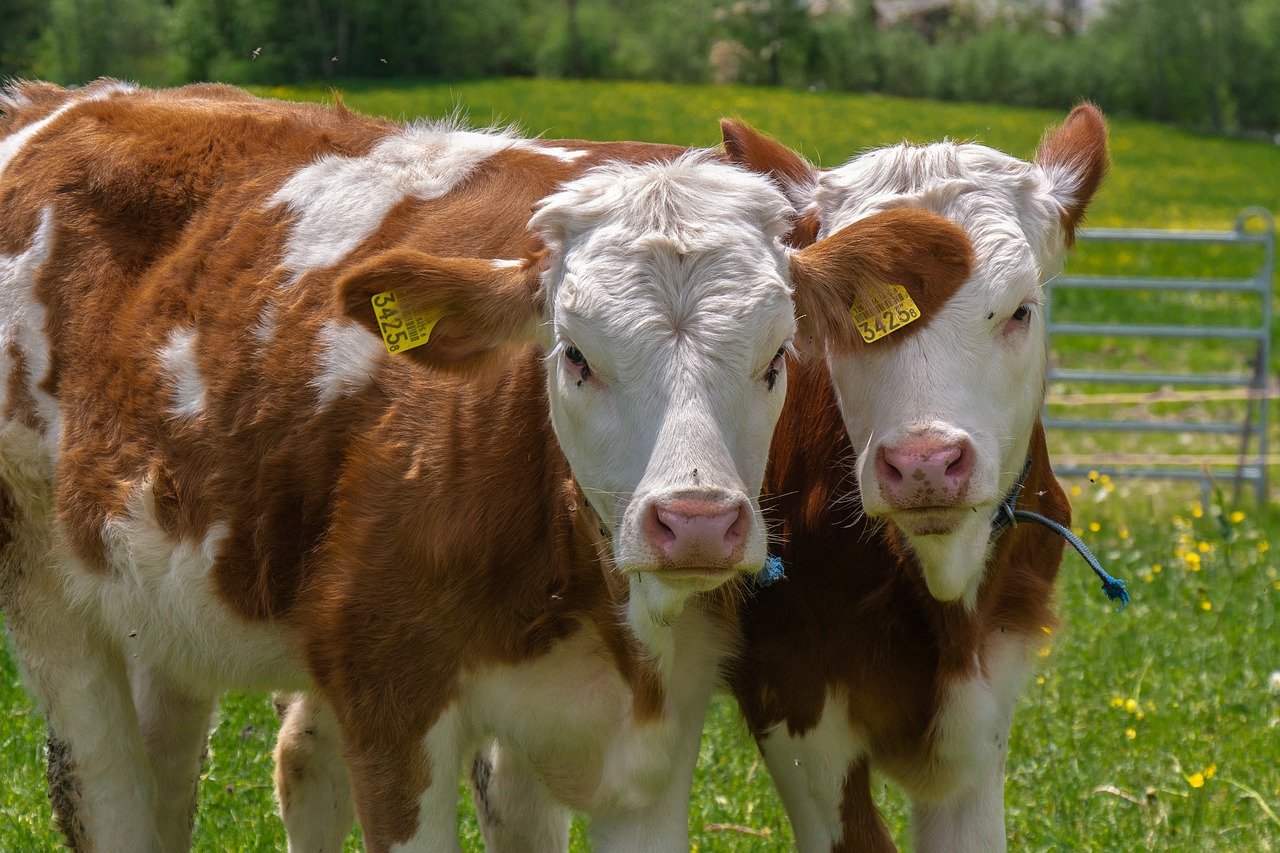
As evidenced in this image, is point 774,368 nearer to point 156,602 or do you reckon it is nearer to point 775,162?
point 775,162

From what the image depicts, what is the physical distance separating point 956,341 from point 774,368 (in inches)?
21.9

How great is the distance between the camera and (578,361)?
3.42m

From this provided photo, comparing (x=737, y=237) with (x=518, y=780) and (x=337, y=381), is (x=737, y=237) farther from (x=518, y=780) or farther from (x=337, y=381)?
(x=518, y=780)

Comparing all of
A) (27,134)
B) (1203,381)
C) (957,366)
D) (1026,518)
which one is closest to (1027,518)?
(1026,518)

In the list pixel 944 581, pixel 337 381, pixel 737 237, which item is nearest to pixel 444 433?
pixel 337 381

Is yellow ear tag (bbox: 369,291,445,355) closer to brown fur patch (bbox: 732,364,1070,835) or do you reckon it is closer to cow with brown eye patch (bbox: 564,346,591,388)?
cow with brown eye patch (bbox: 564,346,591,388)

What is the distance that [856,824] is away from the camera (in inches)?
163

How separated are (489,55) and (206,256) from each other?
14.8 metres

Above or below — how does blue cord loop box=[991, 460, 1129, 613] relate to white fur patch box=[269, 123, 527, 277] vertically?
below

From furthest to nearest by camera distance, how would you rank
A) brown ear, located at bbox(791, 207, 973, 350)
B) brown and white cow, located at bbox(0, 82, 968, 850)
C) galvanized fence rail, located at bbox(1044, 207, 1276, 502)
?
galvanized fence rail, located at bbox(1044, 207, 1276, 502)
brown ear, located at bbox(791, 207, 973, 350)
brown and white cow, located at bbox(0, 82, 968, 850)

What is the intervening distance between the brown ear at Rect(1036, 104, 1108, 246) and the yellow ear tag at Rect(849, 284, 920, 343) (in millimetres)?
848

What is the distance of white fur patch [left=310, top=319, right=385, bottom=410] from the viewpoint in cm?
407

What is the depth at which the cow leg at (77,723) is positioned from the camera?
15.5 feet

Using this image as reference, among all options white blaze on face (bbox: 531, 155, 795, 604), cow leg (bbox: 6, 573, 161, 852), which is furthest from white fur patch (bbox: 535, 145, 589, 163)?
cow leg (bbox: 6, 573, 161, 852)
